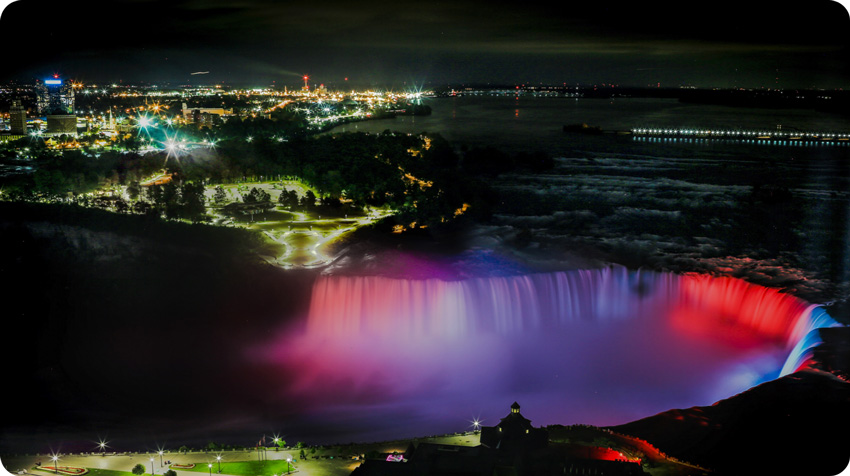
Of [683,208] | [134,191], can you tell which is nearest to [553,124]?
[683,208]

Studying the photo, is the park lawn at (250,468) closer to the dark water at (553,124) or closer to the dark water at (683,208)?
the dark water at (683,208)

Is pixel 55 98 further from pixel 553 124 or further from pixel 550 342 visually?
pixel 550 342

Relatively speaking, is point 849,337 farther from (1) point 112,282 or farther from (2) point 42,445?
(1) point 112,282

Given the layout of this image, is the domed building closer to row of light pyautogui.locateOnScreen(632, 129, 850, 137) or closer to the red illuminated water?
the red illuminated water

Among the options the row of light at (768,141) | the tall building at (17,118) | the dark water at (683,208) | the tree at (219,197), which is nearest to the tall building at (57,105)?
the tall building at (17,118)

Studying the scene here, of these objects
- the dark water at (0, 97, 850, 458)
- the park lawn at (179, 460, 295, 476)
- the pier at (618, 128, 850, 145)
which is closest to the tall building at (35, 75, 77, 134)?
the dark water at (0, 97, 850, 458)

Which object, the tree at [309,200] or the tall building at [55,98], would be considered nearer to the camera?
the tree at [309,200]
